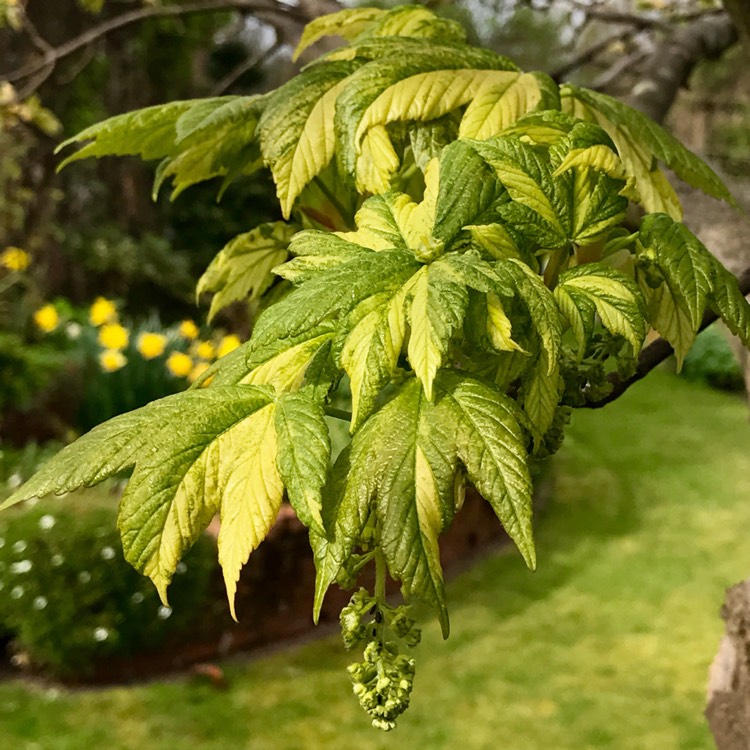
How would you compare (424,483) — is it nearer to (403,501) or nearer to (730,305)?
(403,501)

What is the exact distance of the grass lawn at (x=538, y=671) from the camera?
225 cm

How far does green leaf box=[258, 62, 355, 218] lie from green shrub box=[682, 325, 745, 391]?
603 centimetres

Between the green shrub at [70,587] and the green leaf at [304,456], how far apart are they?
6.81 feet

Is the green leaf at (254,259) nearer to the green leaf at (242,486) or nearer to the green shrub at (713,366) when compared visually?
the green leaf at (242,486)

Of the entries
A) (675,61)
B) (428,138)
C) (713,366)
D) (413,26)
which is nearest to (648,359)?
(428,138)

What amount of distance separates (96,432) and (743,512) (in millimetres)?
3908

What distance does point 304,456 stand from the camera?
0.43m

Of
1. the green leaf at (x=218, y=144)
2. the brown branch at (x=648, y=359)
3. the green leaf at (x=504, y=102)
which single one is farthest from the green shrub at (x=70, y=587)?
Answer: the green leaf at (x=504, y=102)

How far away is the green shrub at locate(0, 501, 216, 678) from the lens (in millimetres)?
2309

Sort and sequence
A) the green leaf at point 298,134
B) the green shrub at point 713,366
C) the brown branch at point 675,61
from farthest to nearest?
the green shrub at point 713,366 → the brown branch at point 675,61 → the green leaf at point 298,134

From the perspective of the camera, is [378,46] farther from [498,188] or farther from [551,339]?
[551,339]

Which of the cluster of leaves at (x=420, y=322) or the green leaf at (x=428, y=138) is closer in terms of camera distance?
the cluster of leaves at (x=420, y=322)

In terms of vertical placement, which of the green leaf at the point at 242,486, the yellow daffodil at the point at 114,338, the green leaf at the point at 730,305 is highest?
the green leaf at the point at 730,305

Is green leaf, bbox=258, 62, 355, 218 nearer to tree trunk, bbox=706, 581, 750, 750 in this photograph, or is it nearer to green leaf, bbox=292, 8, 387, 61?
green leaf, bbox=292, 8, 387, 61
